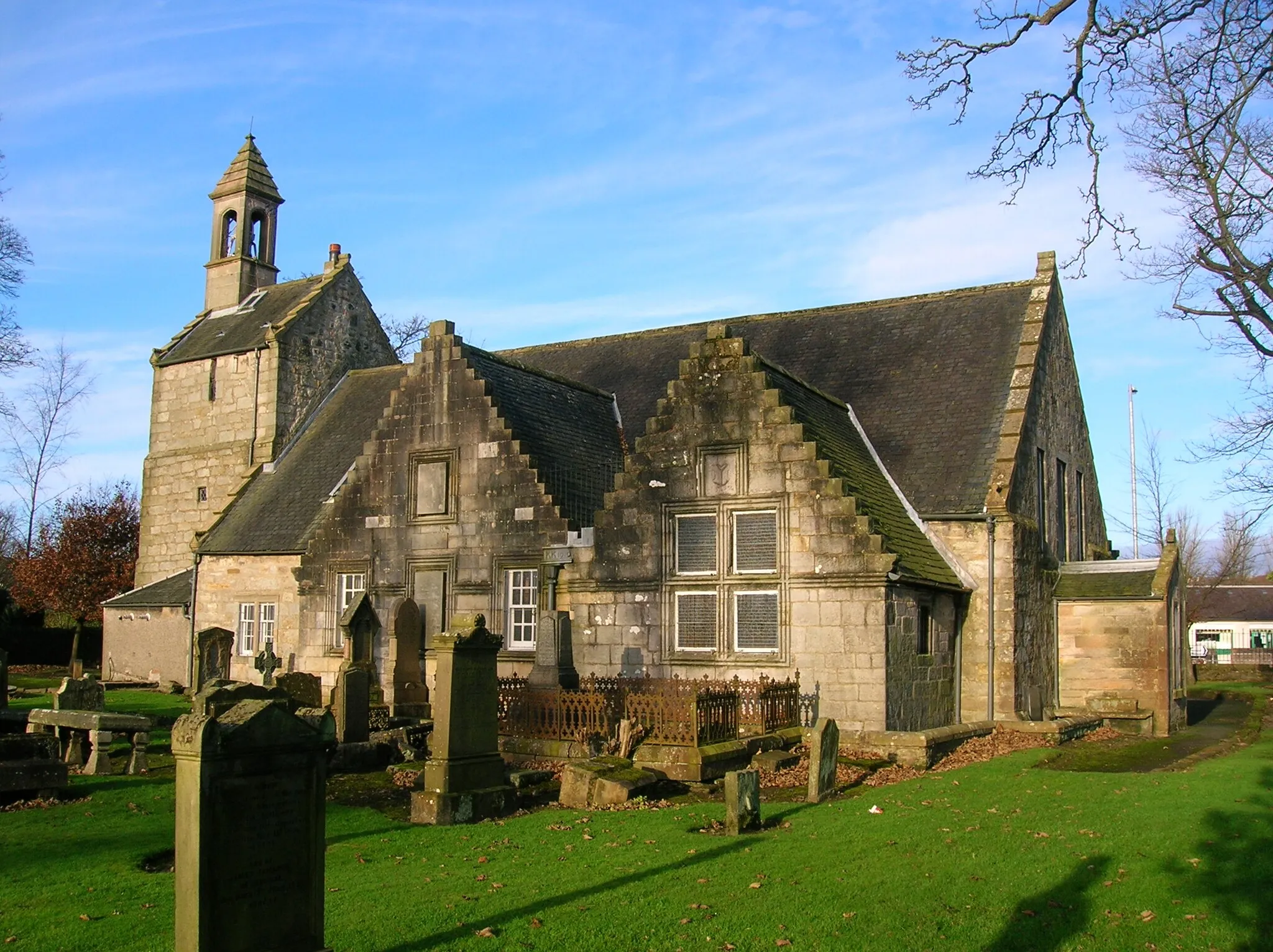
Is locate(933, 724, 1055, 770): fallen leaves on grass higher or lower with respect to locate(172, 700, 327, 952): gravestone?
lower

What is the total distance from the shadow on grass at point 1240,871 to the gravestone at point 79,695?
52.7 ft

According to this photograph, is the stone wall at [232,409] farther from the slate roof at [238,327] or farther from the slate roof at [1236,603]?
the slate roof at [1236,603]

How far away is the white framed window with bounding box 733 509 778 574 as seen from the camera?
2067cm

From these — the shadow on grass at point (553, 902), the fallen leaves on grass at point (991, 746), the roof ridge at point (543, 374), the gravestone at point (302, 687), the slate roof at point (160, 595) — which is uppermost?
the roof ridge at point (543, 374)

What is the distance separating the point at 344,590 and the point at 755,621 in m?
11.1

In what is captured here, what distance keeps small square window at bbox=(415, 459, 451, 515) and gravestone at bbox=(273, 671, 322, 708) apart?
4621 mm

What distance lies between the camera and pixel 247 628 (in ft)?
107

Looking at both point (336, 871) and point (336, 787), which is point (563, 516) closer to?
point (336, 787)

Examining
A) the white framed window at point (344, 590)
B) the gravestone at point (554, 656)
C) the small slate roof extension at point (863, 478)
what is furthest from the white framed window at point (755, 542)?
the white framed window at point (344, 590)

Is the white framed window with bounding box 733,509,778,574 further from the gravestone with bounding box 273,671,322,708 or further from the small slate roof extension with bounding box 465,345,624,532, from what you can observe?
the gravestone with bounding box 273,671,322,708

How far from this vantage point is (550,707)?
1820 centimetres

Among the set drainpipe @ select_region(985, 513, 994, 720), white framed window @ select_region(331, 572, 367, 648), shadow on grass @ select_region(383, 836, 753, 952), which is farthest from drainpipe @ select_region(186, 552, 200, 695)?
shadow on grass @ select_region(383, 836, 753, 952)

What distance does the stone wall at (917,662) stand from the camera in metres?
A: 19.5

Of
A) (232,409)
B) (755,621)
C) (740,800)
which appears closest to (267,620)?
(232,409)
